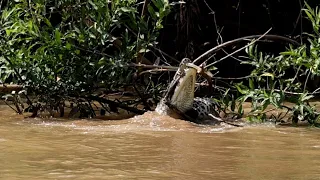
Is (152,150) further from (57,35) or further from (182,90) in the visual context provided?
(57,35)

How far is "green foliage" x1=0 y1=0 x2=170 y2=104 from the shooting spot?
17.0ft

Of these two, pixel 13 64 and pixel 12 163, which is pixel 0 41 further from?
pixel 12 163

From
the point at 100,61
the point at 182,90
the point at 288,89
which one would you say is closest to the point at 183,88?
the point at 182,90

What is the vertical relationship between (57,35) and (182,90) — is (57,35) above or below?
above

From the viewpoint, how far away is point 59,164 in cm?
313

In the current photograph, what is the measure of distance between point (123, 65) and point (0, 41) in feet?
3.45

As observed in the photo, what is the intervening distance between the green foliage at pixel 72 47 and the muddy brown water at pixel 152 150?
1.32 feet

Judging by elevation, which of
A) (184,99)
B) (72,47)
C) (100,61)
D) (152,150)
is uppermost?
(72,47)

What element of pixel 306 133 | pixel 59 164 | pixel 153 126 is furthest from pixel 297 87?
pixel 59 164

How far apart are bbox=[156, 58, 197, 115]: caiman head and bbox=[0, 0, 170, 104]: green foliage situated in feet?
1.19

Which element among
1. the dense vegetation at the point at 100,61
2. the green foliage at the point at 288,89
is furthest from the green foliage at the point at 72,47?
the green foliage at the point at 288,89

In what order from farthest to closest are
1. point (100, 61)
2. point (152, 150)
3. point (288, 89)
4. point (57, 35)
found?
point (288, 89)
point (100, 61)
point (57, 35)
point (152, 150)

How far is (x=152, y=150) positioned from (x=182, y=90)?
1.55m

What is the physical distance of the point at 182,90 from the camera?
5.14 m
